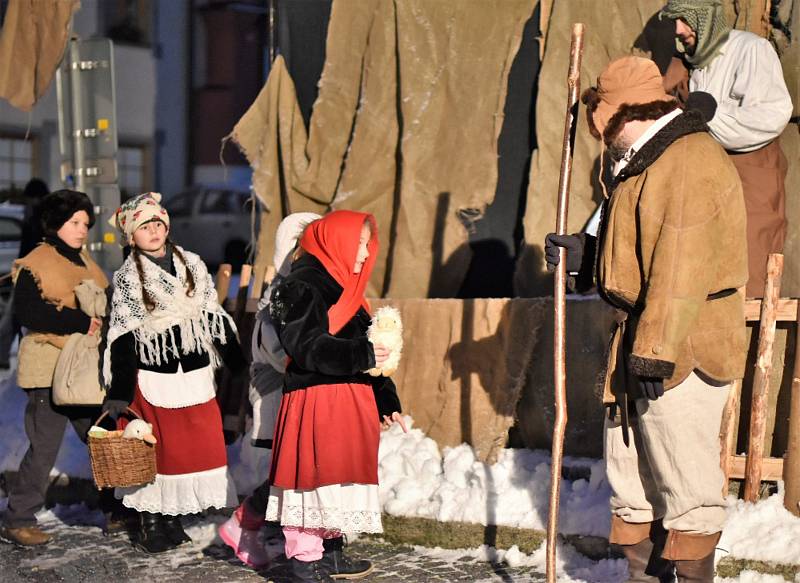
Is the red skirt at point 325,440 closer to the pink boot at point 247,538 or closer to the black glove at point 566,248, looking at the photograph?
the pink boot at point 247,538

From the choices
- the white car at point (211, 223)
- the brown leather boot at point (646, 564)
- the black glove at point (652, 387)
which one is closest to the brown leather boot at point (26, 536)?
the brown leather boot at point (646, 564)

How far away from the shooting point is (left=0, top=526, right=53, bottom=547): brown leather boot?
6164 millimetres

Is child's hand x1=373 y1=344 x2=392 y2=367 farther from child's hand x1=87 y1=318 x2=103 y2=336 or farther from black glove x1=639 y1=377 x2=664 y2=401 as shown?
child's hand x1=87 y1=318 x2=103 y2=336

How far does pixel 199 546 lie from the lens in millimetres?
5980

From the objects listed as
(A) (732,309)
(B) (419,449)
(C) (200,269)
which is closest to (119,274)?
(C) (200,269)

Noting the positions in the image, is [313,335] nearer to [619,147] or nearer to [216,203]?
[619,147]

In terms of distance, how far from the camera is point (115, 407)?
5.61 metres

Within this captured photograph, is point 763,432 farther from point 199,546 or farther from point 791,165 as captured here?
point 199,546

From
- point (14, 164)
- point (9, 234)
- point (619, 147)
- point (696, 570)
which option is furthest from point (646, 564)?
point (14, 164)

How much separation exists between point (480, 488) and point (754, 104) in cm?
228

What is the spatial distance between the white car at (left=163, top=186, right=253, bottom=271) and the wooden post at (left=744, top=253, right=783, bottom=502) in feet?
28.2

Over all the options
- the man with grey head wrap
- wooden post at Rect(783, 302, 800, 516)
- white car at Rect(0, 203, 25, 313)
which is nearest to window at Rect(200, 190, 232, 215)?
white car at Rect(0, 203, 25, 313)

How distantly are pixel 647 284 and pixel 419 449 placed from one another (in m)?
2.49

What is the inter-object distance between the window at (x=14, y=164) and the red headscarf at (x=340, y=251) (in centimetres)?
1014
